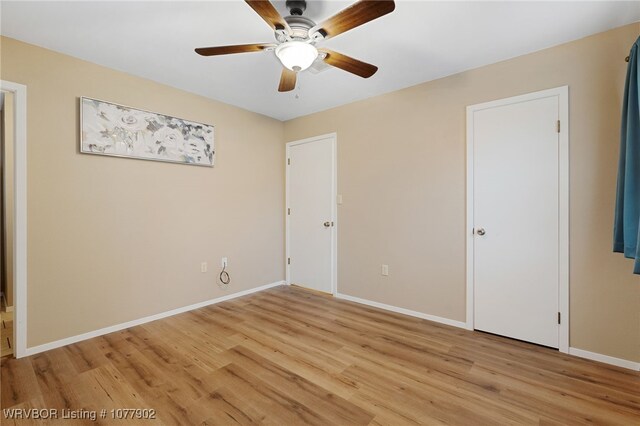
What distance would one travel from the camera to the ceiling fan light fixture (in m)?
1.76

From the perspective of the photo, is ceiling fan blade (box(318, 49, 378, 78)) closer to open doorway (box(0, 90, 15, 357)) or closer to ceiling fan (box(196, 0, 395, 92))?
ceiling fan (box(196, 0, 395, 92))

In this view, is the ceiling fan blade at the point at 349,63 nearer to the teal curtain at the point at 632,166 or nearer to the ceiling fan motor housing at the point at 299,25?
the ceiling fan motor housing at the point at 299,25

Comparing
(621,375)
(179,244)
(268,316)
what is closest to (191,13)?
(179,244)

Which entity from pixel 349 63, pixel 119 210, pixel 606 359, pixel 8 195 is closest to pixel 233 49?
pixel 349 63

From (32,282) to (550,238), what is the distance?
13.7 ft

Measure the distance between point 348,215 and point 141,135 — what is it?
2399 millimetres

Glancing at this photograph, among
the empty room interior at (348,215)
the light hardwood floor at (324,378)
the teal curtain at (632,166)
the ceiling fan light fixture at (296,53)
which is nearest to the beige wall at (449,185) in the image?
the empty room interior at (348,215)

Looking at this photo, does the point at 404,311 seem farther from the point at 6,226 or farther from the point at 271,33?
the point at 6,226

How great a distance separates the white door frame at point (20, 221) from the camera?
2170 mm

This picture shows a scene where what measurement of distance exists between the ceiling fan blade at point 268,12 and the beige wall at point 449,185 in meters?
1.88

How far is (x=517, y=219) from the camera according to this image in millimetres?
2463

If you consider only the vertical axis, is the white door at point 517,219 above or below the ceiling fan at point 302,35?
below

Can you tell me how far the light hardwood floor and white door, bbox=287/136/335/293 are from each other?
1.20 metres

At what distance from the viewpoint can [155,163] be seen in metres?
2.93
